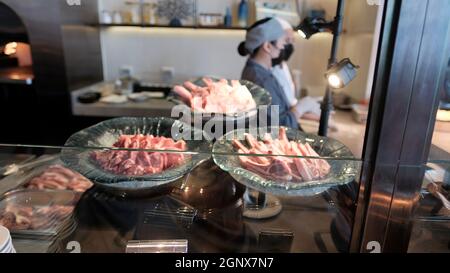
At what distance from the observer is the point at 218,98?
2.58ft

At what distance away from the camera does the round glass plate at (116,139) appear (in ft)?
2.01

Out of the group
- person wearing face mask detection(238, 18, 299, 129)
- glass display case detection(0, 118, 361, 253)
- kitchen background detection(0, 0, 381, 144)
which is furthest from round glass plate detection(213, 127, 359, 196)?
kitchen background detection(0, 0, 381, 144)

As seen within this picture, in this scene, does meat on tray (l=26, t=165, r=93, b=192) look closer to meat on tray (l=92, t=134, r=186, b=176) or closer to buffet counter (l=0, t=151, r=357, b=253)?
buffet counter (l=0, t=151, r=357, b=253)

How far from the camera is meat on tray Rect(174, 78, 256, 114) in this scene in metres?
0.76

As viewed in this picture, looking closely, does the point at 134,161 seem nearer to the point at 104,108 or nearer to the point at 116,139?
the point at 116,139

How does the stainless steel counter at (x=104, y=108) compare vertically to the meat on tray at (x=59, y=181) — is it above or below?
below

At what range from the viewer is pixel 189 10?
2.23m

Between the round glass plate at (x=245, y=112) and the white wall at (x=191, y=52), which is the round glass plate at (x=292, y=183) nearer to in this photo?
the round glass plate at (x=245, y=112)

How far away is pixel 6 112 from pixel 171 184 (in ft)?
6.60

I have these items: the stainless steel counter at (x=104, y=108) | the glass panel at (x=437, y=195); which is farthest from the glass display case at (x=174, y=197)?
the stainless steel counter at (x=104, y=108)

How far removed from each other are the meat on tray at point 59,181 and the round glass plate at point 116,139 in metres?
0.12

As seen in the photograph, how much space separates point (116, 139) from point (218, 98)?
0.26 metres
